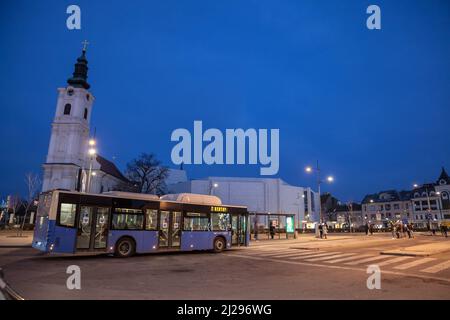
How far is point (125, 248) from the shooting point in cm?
1638

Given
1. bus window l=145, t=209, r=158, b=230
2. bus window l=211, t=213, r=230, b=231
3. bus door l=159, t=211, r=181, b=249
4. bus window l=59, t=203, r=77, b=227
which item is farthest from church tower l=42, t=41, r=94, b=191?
bus window l=59, t=203, r=77, b=227

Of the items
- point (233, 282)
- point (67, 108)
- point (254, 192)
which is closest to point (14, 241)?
point (233, 282)

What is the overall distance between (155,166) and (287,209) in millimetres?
51639

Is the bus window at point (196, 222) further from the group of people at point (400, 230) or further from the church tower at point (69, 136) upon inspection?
the church tower at point (69, 136)

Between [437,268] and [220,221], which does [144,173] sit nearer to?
[220,221]

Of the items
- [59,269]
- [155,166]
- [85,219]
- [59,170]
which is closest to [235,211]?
[85,219]

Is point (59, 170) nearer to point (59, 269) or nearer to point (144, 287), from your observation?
point (59, 269)

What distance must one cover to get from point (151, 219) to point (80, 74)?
66.0 m

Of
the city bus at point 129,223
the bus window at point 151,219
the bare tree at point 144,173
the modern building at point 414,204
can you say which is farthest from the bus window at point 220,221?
the modern building at point 414,204

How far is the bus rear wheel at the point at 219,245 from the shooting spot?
20047mm

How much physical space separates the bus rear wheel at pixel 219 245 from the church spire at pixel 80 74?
63701 millimetres

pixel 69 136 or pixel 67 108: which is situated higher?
pixel 67 108

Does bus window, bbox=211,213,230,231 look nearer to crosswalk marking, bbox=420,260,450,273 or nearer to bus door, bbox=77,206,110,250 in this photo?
bus door, bbox=77,206,110,250

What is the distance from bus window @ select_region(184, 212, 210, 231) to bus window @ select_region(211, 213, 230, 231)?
496 mm
